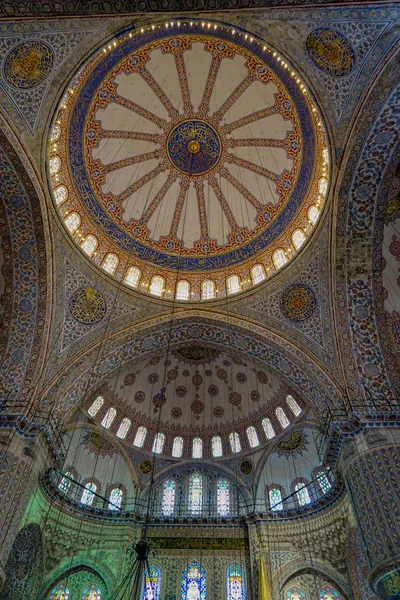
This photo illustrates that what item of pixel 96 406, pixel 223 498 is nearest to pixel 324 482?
pixel 223 498

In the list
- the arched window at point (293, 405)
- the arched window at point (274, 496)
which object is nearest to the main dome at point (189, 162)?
the arched window at point (293, 405)

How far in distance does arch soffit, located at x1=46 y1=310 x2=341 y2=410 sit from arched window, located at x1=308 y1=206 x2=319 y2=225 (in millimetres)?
3271

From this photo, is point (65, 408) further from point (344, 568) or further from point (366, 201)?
point (366, 201)

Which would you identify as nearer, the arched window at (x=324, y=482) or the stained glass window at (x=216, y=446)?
the arched window at (x=324, y=482)

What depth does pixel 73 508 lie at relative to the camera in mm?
11188

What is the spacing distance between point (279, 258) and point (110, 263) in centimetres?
497

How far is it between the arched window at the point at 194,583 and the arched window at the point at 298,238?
947 cm

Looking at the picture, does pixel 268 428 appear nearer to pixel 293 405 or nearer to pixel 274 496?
pixel 293 405

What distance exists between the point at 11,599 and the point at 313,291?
1088cm

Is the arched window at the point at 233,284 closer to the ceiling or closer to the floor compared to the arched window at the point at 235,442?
closer to the ceiling

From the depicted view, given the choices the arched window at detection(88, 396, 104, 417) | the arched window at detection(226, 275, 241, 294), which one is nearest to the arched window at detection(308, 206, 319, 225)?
the arched window at detection(226, 275, 241, 294)

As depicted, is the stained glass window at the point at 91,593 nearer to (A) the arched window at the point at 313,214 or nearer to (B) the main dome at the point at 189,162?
(B) the main dome at the point at 189,162

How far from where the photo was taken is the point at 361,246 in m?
9.67

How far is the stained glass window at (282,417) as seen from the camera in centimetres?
1257
